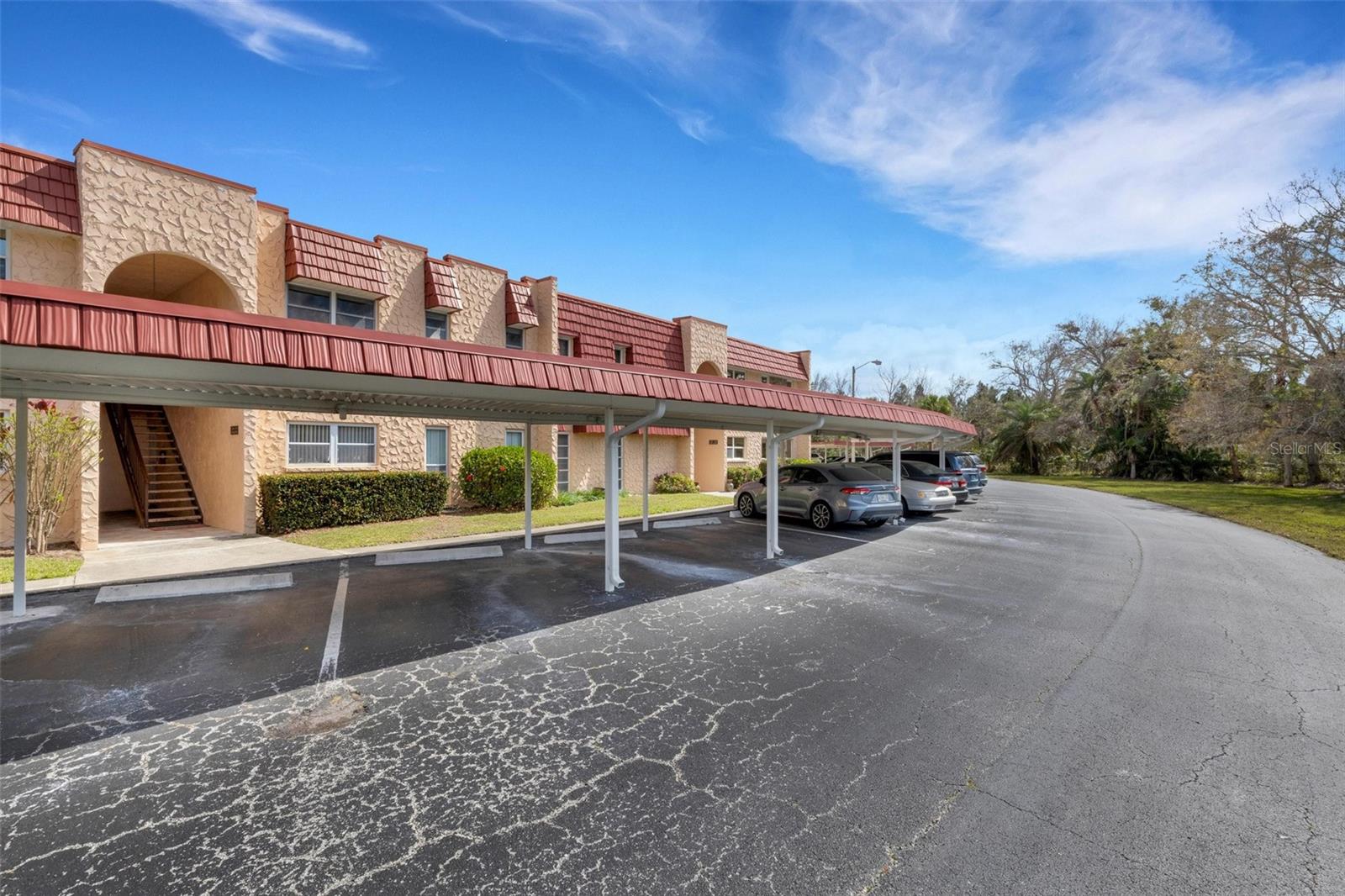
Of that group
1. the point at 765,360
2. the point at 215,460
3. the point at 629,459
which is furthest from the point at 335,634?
the point at 765,360

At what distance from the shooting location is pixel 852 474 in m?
12.9

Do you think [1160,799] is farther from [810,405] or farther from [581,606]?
[810,405]

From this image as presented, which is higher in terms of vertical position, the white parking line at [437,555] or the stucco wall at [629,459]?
the stucco wall at [629,459]

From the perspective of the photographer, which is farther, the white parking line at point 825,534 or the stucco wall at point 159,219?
the white parking line at point 825,534

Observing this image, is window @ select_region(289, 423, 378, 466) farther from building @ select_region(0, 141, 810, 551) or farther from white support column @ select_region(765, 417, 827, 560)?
white support column @ select_region(765, 417, 827, 560)

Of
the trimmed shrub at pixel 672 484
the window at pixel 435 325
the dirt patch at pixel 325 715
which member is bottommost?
the dirt patch at pixel 325 715

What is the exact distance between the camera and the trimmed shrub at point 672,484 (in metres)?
22.3

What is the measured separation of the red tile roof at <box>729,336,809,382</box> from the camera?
25.7 m

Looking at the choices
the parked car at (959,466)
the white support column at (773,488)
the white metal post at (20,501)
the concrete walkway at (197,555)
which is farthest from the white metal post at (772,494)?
the white metal post at (20,501)

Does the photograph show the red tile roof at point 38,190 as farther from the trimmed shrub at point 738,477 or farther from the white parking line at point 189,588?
the trimmed shrub at point 738,477

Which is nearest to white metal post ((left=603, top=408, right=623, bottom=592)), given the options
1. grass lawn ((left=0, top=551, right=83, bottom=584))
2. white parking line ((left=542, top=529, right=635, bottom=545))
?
white parking line ((left=542, top=529, right=635, bottom=545))

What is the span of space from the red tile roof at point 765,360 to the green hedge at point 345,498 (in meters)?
14.5

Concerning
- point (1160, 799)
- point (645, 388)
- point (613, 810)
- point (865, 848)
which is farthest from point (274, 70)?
point (1160, 799)

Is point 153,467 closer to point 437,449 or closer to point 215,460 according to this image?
point 215,460
